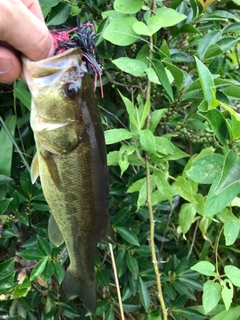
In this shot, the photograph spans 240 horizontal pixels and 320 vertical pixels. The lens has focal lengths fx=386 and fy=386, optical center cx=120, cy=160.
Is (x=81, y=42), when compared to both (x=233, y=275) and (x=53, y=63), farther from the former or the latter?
(x=233, y=275)

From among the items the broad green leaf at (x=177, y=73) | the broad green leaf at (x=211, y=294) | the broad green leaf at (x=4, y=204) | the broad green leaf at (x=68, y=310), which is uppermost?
the broad green leaf at (x=177, y=73)

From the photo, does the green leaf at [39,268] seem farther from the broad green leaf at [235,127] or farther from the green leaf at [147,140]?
the broad green leaf at [235,127]

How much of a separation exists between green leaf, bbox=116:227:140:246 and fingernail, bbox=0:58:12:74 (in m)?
0.68

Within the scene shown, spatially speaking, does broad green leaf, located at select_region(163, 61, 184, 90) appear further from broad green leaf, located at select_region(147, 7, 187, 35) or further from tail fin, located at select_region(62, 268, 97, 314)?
tail fin, located at select_region(62, 268, 97, 314)

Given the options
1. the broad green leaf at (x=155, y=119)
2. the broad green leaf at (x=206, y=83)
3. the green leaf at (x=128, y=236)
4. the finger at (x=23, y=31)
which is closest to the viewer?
the finger at (x=23, y=31)

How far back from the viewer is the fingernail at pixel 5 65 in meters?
0.88

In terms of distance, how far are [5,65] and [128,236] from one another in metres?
0.72

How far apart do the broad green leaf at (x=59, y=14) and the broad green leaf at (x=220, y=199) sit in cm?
70

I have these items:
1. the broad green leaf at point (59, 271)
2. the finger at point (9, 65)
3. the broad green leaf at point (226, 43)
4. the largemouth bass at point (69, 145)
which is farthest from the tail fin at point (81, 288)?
the broad green leaf at point (226, 43)

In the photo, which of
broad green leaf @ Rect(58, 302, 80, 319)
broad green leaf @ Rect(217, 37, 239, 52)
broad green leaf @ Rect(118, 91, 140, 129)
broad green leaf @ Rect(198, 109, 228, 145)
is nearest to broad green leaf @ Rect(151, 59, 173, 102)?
broad green leaf @ Rect(118, 91, 140, 129)

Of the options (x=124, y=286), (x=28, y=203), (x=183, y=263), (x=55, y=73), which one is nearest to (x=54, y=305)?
(x=124, y=286)

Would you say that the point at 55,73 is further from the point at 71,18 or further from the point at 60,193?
the point at 71,18

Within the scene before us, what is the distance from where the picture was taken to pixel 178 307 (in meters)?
1.45

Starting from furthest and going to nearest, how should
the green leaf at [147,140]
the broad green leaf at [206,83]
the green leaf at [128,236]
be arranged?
1. the green leaf at [128,236]
2. the green leaf at [147,140]
3. the broad green leaf at [206,83]
